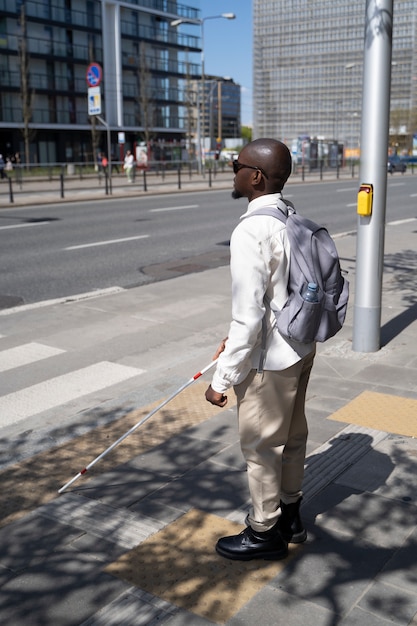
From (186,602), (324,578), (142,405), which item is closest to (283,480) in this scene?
(324,578)

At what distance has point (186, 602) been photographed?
2.73 meters

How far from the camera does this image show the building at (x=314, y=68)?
15188 centimetres

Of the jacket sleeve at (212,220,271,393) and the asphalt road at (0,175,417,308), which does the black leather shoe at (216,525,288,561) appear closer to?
the jacket sleeve at (212,220,271,393)

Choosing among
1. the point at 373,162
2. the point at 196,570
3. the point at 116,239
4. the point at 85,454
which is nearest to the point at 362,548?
the point at 196,570

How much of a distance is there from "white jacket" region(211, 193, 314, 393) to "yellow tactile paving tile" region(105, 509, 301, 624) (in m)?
0.81

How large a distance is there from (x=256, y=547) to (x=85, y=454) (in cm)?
157

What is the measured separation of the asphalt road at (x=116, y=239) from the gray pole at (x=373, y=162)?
4.40 m

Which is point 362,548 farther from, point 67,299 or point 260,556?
point 67,299

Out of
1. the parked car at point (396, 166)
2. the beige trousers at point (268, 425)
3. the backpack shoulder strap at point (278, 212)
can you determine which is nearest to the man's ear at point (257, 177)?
the backpack shoulder strap at point (278, 212)

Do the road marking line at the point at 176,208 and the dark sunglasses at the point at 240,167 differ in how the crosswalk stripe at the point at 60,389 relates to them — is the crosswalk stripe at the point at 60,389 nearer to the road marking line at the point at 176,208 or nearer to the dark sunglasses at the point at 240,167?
the dark sunglasses at the point at 240,167

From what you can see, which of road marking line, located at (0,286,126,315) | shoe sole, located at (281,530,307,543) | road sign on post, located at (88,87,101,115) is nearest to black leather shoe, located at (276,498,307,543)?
shoe sole, located at (281,530,307,543)

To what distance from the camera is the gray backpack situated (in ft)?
8.81

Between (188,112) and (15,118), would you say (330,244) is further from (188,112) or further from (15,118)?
(188,112)

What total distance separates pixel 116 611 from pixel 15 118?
Result: 53840mm
